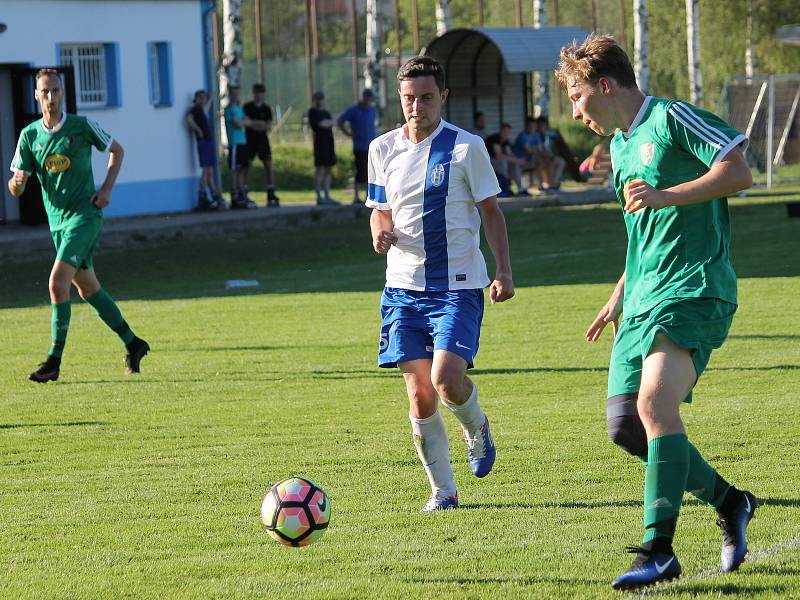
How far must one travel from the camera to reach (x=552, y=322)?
1333 cm

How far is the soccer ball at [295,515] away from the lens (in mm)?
5648

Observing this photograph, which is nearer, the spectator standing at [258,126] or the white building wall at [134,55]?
the white building wall at [134,55]

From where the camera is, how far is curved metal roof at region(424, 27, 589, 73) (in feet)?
97.6

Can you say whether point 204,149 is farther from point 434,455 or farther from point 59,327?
point 434,455

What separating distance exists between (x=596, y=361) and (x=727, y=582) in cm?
612

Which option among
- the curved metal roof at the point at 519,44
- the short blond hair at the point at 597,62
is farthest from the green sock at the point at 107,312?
the curved metal roof at the point at 519,44

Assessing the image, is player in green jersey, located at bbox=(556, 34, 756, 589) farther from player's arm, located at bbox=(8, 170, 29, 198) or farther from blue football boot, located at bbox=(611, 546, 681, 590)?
player's arm, located at bbox=(8, 170, 29, 198)

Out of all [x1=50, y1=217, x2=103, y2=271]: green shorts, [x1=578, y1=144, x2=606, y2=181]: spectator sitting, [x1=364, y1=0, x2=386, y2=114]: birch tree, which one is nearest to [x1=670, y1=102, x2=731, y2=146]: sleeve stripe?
[x1=50, y1=217, x2=103, y2=271]: green shorts

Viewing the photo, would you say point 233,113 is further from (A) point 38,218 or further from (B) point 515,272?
(B) point 515,272

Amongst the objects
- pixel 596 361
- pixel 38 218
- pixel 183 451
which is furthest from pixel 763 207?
pixel 183 451

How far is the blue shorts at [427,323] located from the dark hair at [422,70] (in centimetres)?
97

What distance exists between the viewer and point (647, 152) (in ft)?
16.7

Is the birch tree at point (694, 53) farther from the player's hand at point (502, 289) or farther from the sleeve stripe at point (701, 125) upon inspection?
the sleeve stripe at point (701, 125)

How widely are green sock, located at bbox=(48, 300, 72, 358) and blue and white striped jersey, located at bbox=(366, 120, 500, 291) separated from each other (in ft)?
16.1
